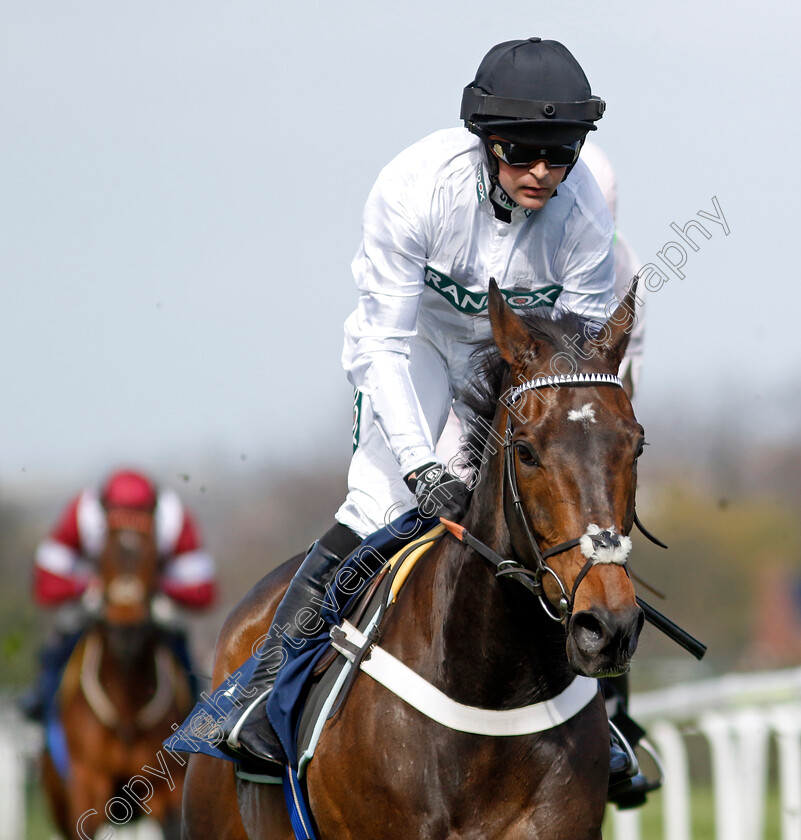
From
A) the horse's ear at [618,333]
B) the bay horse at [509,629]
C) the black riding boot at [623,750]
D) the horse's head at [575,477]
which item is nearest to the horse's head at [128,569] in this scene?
the black riding boot at [623,750]

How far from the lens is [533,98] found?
370 centimetres

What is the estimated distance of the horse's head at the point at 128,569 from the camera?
288 inches

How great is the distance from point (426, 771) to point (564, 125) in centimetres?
182

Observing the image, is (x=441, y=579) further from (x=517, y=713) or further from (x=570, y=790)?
(x=570, y=790)

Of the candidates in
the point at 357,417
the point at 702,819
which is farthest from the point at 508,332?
the point at 702,819

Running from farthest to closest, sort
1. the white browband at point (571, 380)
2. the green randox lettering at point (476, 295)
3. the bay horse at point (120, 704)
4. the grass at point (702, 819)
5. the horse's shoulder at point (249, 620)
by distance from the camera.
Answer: the grass at point (702, 819)
the bay horse at point (120, 704)
the horse's shoulder at point (249, 620)
the green randox lettering at point (476, 295)
the white browband at point (571, 380)

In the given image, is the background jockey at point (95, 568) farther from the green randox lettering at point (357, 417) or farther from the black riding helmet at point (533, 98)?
the black riding helmet at point (533, 98)

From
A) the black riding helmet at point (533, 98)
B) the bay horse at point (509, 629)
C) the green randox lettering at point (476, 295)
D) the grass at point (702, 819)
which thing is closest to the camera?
the bay horse at point (509, 629)

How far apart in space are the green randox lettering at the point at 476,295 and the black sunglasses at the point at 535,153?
0.43 meters

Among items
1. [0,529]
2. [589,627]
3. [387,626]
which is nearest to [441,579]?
[387,626]

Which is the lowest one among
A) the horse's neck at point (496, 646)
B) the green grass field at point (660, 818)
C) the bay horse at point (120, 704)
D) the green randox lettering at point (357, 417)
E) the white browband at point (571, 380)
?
the green grass field at point (660, 818)

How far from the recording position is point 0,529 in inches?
709

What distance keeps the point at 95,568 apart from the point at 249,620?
3.28 m

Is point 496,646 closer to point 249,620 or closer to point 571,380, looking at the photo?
point 571,380
